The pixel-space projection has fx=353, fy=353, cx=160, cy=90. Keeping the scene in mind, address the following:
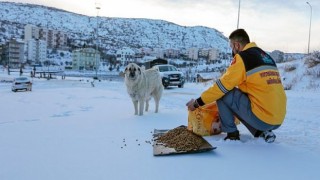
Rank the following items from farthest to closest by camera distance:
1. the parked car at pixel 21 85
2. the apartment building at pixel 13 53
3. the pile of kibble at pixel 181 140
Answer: the apartment building at pixel 13 53 < the parked car at pixel 21 85 < the pile of kibble at pixel 181 140

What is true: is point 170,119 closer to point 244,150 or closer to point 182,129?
point 182,129

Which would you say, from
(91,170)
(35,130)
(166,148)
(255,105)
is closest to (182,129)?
(166,148)

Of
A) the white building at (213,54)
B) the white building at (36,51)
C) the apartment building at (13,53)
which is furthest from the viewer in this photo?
the white building at (213,54)

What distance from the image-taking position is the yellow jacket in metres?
4.17

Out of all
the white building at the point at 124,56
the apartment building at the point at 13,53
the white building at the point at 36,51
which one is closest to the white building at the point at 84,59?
the white building at the point at 124,56

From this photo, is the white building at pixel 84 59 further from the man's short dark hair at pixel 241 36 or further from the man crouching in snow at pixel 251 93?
the man crouching in snow at pixel 251 93

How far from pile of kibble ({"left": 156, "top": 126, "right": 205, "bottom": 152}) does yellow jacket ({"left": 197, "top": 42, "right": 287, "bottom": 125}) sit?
2.16 ft

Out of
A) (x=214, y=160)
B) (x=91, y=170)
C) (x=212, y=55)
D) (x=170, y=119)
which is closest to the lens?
A: (x=91, y=170)

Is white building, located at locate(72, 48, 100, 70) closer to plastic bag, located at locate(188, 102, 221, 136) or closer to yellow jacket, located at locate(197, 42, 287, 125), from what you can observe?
plastic bag, located at locate(188, 102, 221, 136)

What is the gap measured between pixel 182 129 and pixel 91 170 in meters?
1.81

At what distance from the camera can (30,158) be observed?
3867 millimetres

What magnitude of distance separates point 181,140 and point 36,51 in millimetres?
166278

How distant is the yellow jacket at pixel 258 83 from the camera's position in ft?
13.7

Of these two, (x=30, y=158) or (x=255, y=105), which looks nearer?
(x=30, y=158)
